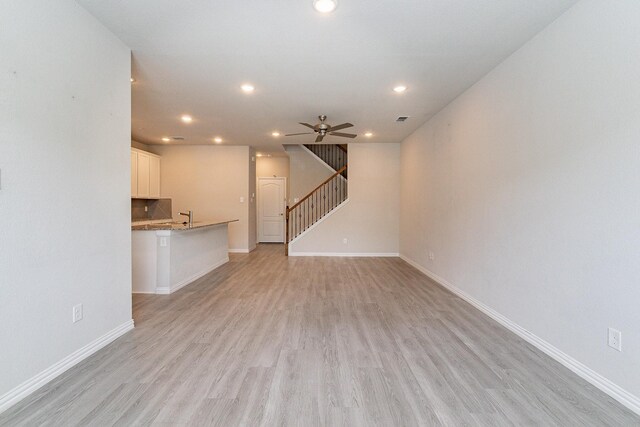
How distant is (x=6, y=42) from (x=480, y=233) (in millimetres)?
4282

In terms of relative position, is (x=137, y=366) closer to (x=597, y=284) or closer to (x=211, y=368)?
(x=211, y=368)

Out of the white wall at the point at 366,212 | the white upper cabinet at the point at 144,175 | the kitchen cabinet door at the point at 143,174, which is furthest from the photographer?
the white wall at the point at 366,212

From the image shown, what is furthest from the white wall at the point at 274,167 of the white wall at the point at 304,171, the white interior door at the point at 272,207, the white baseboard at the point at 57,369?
the white baseboard at the point at 57,369

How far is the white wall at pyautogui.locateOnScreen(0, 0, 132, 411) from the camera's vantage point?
169 cm

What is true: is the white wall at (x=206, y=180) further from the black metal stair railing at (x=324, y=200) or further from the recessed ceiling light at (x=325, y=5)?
the recessed ceiling light at (x=325, y=5)

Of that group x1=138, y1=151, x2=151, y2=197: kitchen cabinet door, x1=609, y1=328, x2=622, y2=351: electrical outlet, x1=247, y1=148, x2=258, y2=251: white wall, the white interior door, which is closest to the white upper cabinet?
x1=138, y1=151, x2=151, y2=197: kitchen cabinet door

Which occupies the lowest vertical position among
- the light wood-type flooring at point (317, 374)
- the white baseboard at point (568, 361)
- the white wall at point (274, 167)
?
the light wood-type flooring at point (317, 374)

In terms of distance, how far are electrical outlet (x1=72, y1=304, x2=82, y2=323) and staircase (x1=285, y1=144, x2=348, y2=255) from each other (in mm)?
5464

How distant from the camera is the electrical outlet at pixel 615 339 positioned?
178 centimetres

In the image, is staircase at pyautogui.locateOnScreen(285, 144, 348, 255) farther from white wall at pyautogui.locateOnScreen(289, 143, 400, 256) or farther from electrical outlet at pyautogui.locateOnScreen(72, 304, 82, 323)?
electrical outlet at pyautogui.locateOnScreen(72, 304, 82, 323)

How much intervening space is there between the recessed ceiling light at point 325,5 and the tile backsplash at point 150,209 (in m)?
5.78

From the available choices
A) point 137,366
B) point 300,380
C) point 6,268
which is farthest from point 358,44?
point 137,366

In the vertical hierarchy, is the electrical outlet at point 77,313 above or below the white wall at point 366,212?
below

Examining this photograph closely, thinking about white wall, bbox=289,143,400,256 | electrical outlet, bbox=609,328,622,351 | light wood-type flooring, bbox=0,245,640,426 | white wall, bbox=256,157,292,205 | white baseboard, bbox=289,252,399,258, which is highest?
white wall, bbox=256,157,292,205
